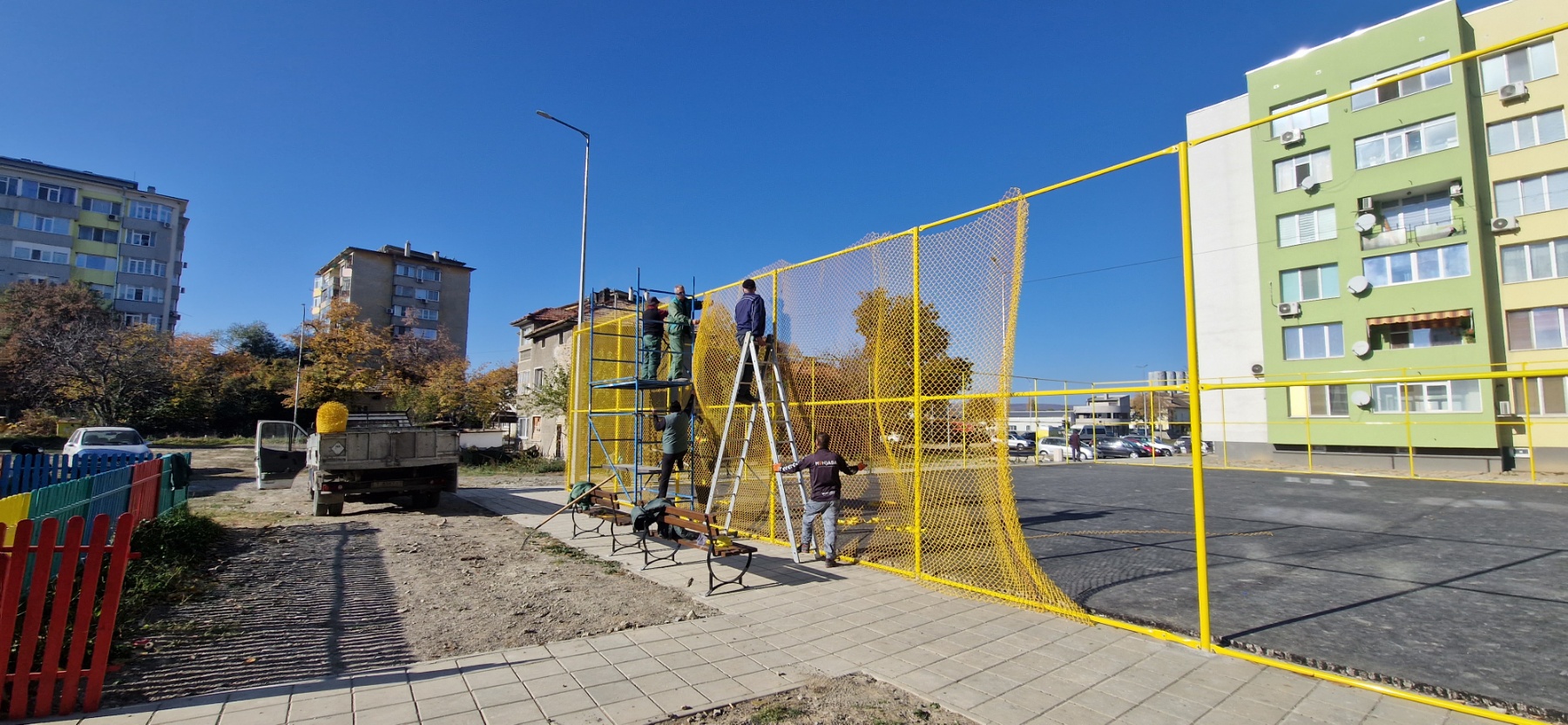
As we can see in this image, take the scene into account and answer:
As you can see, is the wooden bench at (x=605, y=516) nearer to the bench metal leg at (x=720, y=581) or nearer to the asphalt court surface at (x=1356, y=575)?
the bench metal leg at (x=720, y=581)

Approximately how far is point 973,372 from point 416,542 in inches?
294

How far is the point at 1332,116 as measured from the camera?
963 inches

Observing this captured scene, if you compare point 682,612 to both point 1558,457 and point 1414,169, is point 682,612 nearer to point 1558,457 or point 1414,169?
point 1558,457

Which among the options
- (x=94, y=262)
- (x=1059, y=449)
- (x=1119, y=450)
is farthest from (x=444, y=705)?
(x=94, y=262)

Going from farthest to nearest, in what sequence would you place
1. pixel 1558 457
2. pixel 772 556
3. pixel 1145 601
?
pixel 1558 457, pixel 772 556, pixel 1145 601

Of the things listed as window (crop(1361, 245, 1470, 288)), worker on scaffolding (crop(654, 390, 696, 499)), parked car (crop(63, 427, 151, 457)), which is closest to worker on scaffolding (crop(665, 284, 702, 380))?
worker on scaffolding (crop(654, 390, 696, 499))

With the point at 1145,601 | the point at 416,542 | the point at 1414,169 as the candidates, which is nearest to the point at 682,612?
the point at 1145,601

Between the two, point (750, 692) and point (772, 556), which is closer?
point (750, 692)

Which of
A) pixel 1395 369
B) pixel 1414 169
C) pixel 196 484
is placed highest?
pixel 1414 169

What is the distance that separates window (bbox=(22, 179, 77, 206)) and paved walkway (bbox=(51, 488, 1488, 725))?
71.8 metres

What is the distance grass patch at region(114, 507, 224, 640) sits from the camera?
5.30 m

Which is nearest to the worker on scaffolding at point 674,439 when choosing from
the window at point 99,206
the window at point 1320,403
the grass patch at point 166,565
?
the grass patch at point 166,565

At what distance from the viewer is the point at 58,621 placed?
350 cm

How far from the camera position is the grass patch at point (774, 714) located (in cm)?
348
